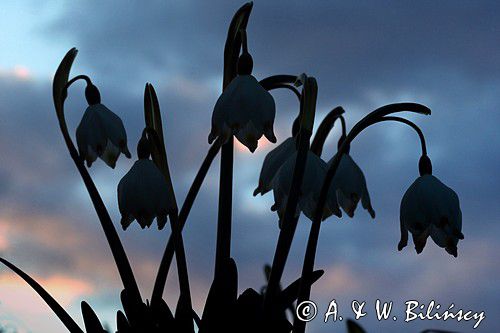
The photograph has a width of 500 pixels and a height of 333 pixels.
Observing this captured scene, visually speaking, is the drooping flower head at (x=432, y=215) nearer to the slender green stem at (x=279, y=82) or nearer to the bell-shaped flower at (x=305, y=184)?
the bell-shaped flower at (x=305, y=184)

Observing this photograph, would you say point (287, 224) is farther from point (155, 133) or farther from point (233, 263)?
point (155, 133)

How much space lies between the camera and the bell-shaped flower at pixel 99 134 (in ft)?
10.3

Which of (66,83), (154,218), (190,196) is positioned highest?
(66,83)

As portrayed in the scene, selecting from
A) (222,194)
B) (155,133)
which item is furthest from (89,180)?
(222,194)

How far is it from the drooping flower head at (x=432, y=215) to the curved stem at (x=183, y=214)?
2.52 ft

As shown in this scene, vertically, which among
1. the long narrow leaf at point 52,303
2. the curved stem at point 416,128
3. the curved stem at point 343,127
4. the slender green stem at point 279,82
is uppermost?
the slender green stem at point 279,82

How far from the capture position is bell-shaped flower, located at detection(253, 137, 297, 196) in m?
3.07

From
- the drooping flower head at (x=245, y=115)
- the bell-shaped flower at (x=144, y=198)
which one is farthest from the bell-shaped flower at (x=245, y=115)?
the bell-shaped flower at (x=144, y=198)

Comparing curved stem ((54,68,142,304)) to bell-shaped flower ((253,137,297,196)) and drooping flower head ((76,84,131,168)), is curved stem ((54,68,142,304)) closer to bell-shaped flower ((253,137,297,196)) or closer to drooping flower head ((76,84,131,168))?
drooping flower head ((76,84,131,168))

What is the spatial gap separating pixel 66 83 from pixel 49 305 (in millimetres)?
889

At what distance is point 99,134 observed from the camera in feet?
10.3

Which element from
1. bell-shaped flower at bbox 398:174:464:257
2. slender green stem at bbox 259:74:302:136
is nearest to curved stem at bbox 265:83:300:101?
slender green stem at bbox 259:74:302:136

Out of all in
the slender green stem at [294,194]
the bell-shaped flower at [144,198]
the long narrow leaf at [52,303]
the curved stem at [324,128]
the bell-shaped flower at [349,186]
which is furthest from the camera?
the curved stem at [324,128]

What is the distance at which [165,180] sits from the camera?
10.0 feet
